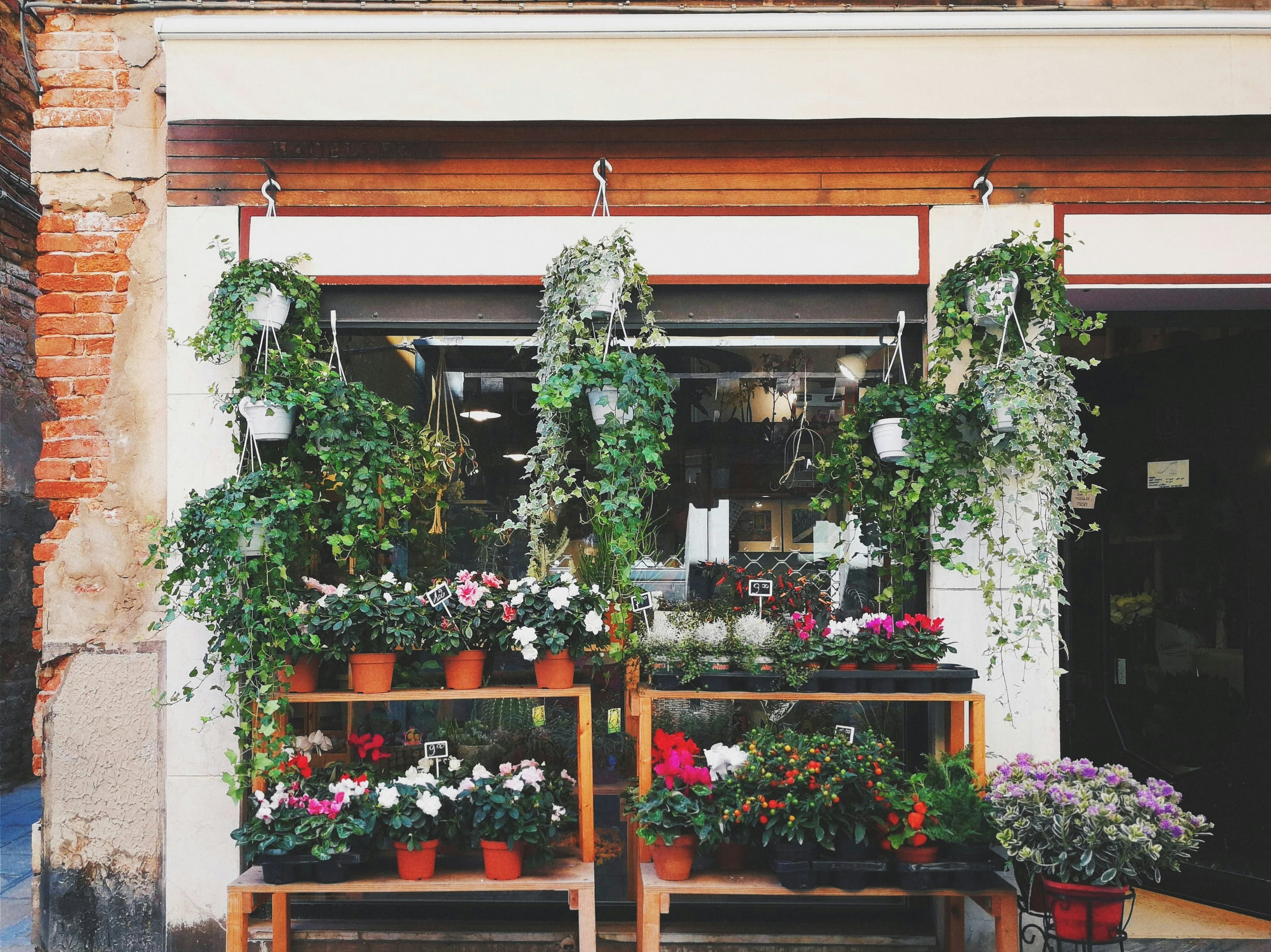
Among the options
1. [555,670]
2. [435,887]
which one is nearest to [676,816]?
[555,670]

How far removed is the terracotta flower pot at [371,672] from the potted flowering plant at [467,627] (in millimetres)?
196

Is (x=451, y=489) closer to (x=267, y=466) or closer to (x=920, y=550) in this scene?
(x=267, y=466)

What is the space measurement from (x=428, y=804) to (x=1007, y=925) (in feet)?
7.72

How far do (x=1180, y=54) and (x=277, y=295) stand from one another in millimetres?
4163

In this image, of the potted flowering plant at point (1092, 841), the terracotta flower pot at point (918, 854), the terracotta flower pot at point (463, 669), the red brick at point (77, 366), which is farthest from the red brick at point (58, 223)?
the potted flowering plant at point (1092, 841)

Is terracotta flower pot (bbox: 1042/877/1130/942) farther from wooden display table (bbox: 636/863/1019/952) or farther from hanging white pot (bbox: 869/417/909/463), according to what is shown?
hanging white pot (bbox: 869/417/909/463)

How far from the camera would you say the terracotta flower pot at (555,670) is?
3639 mm

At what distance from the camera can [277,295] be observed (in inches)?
147

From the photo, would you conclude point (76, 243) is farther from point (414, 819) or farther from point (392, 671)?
point (414, 819)

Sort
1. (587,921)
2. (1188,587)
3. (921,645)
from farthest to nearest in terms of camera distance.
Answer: (1188,587), (921,645), (587,921)

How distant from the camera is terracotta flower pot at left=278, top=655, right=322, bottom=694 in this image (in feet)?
11.9

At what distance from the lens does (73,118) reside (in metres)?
4.07

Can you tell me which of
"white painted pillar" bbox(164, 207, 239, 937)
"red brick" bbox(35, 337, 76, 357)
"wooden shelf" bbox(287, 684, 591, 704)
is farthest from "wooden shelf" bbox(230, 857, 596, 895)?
"red brick" bbox(35, 337, 76, 357)

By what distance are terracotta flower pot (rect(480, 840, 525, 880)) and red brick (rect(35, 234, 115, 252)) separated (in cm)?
331
